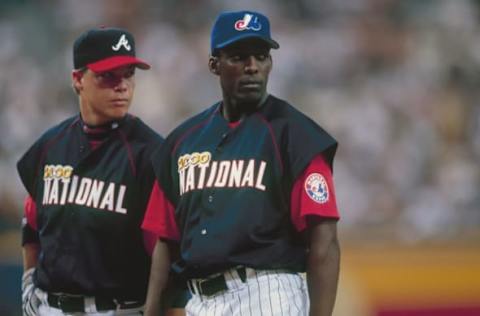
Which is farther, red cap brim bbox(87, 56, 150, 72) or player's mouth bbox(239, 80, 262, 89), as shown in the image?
red cap brim bbox(87, 56, 150, 72)

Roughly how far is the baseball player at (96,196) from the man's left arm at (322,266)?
811 millimetres

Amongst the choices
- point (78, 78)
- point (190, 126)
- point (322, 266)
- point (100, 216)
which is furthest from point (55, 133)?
point (322, 266)

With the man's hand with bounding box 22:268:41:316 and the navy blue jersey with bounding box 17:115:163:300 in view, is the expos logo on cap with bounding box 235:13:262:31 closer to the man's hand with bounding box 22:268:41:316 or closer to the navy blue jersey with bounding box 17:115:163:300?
the navy blue jersey with bounding box 17:115:163:300

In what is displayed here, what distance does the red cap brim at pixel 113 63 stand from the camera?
4.20m

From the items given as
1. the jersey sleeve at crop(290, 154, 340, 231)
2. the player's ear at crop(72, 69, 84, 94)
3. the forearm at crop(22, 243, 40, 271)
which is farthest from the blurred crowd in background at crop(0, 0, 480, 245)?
the jersey sleeve at crop(290, 154, 340, 231)

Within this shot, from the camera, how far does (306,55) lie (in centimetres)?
948

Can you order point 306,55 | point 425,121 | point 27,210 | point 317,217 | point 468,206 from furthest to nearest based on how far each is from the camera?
point 306,55 → point 425,121 → point 468,206 → point 27,210 → point 317,217

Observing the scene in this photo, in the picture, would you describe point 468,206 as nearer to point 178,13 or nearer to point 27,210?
point 178,13

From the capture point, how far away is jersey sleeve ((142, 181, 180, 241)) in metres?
3.91

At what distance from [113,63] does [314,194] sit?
1135 millimetres

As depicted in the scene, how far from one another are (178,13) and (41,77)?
147 centimetres

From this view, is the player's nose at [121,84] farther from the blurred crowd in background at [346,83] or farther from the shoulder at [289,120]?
the blurred crowd in background at [346,83]

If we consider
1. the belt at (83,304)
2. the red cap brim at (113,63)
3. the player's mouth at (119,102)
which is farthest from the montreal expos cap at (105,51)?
the belt at (83,304)

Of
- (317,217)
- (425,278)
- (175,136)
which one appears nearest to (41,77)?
(425,278)
